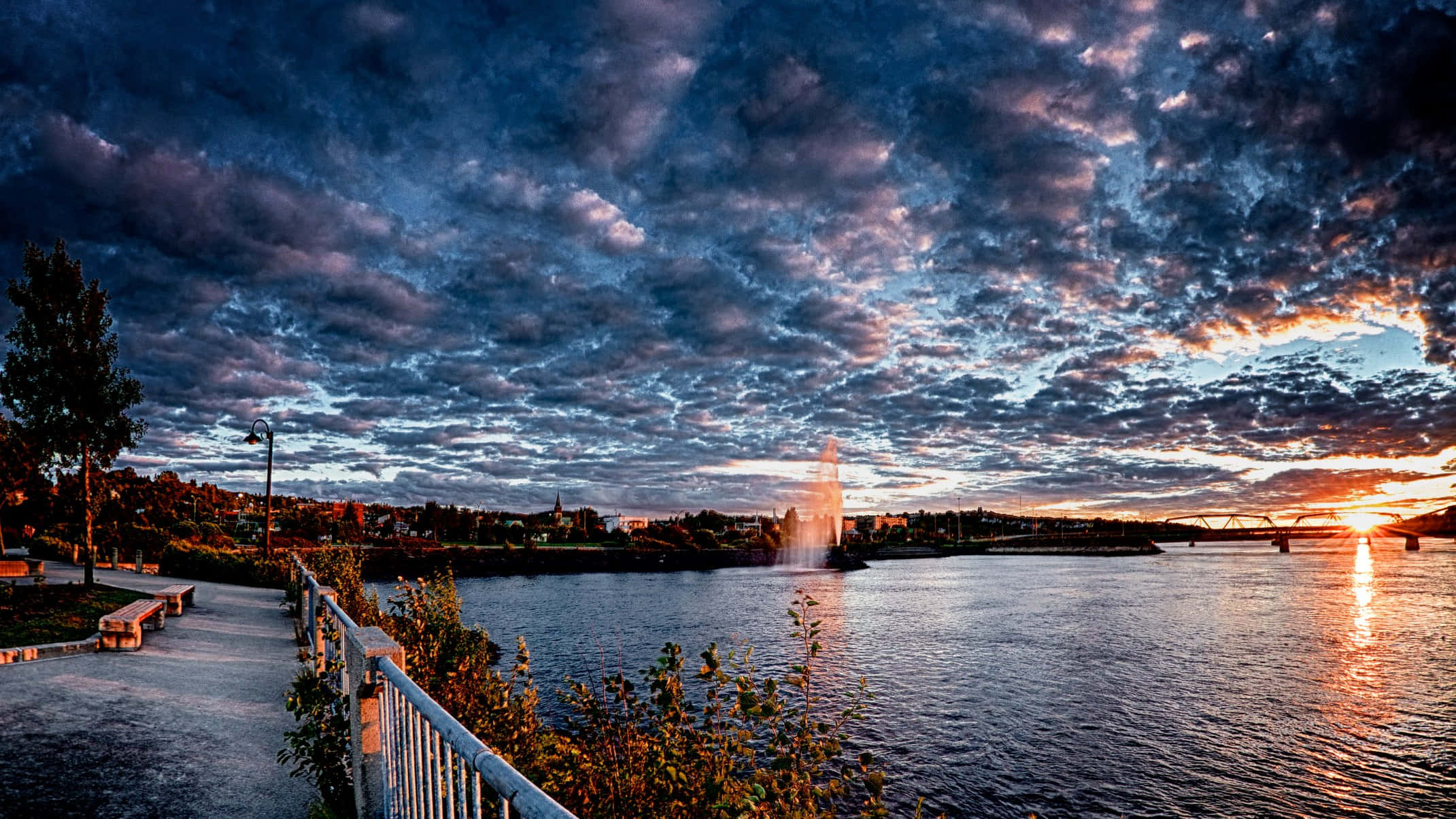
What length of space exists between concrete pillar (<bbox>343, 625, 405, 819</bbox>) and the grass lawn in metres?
10.5

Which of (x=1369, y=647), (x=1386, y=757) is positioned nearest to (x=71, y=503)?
(x=1386, y=757)

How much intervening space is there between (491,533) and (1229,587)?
100447 millimetres

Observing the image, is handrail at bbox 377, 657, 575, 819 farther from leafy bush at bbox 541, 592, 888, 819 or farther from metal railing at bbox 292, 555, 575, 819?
leafy bush at bbox 541, 592, 888, 819

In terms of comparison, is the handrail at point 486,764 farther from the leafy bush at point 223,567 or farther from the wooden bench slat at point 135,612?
the leafy bush at point 223,567

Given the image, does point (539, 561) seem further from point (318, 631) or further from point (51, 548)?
point (318, 631)

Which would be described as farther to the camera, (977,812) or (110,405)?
(110,405)

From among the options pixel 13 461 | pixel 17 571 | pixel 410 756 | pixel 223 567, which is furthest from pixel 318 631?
pixel 223 567

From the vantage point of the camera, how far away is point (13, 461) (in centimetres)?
2067

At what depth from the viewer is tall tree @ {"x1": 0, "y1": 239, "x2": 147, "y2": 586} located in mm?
16047

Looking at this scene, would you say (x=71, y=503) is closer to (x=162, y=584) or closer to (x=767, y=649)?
(x=162, y=584)

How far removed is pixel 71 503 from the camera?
3538cm

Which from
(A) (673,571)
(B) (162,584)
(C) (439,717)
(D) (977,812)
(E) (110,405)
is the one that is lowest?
(A) (673,571)

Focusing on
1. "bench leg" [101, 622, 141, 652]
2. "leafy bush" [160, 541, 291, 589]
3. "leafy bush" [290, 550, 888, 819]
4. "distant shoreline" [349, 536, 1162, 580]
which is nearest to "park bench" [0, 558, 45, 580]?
"leafy bush" [160, 541, 291, 589]

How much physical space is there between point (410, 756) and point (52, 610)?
16263mm
